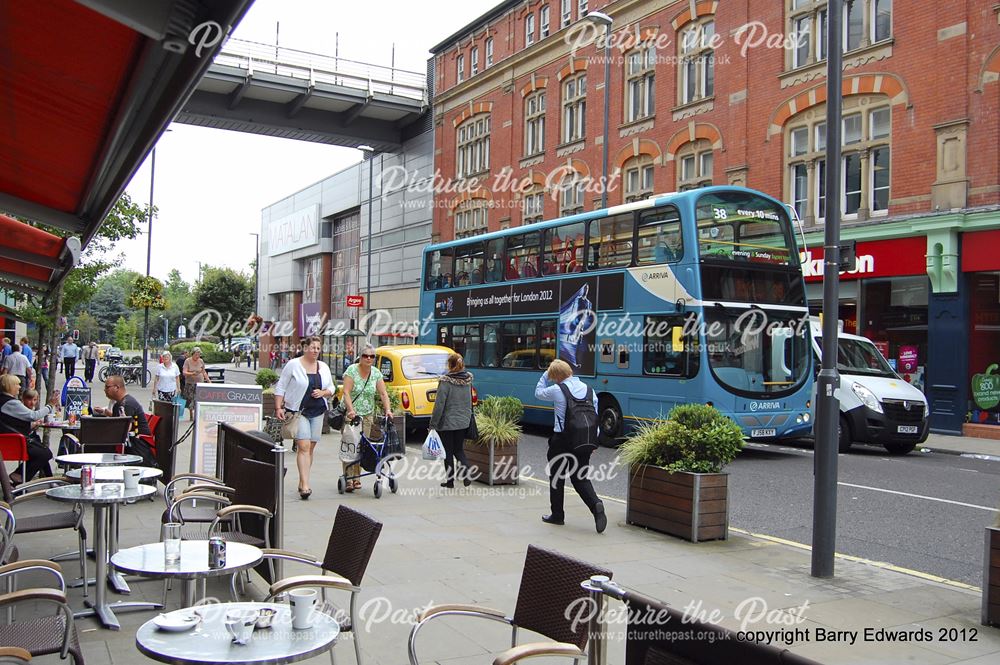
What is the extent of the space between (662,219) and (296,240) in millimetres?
45417

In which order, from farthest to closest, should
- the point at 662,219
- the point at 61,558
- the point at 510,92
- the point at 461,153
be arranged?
the point at 461,153 → the point at 510,92 → the point at 662,219 → the point at 61,558

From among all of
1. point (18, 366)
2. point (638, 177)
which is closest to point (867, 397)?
point (638, 177)

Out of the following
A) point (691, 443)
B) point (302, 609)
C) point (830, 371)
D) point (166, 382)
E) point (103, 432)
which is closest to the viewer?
point (302, 609)

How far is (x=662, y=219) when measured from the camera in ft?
50.4

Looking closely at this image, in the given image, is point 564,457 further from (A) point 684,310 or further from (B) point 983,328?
(B) point 983,328

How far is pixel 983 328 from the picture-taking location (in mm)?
18875

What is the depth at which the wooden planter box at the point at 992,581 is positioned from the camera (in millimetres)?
5648

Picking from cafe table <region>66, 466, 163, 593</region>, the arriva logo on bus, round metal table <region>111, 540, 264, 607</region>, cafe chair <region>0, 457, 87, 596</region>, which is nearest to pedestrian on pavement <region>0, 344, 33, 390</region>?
cafe chair <region>0, 457, 87, 596</region>

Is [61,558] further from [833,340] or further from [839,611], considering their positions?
[833,340]

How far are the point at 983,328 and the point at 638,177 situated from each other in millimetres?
12067

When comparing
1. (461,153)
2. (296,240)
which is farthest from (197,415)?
(296,240)

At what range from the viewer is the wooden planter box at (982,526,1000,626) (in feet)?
18.5

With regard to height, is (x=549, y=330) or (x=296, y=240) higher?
(x=296, y=240)

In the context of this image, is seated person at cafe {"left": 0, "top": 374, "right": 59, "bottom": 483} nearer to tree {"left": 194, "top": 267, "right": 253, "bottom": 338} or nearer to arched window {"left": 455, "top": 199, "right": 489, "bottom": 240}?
arched window {"left": 455, "top": 199, "right": 489, "bottom": 240}
